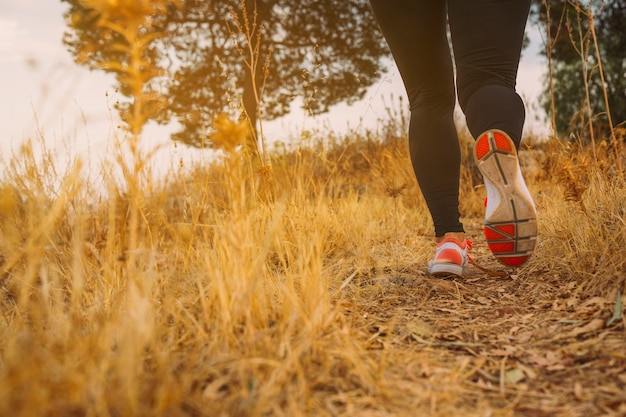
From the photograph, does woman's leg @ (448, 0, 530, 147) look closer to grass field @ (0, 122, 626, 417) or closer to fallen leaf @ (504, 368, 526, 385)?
grass field @ (0, 122, 626, 417)

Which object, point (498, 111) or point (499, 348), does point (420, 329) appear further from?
point (498, 111)

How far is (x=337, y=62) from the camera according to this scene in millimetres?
9031

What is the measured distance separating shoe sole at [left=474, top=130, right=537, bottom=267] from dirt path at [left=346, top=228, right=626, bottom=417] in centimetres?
20

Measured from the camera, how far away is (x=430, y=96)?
1.74 meters

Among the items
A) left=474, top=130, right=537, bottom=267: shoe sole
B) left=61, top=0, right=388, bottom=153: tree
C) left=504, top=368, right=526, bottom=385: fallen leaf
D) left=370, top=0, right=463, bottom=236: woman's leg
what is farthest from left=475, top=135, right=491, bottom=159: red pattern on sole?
left=61, top=0, right=388, bottom=153: tree

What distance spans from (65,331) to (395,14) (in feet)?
4.41

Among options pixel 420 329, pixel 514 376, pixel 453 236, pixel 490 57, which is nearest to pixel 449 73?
pixel 490 57

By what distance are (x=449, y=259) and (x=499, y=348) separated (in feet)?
1.99

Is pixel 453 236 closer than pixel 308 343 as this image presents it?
No

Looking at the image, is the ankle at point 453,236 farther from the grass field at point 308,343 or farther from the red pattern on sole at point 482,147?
the red pattern on sole at point 482,147

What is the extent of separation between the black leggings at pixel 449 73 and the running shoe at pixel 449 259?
2.2 inches

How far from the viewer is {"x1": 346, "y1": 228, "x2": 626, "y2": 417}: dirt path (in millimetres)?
872

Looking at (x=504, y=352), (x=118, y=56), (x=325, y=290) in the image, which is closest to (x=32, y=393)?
(x=325, y=290)

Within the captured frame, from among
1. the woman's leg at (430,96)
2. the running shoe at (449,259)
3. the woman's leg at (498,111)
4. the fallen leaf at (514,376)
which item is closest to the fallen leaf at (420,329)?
the fallen leaf at (514,376)
